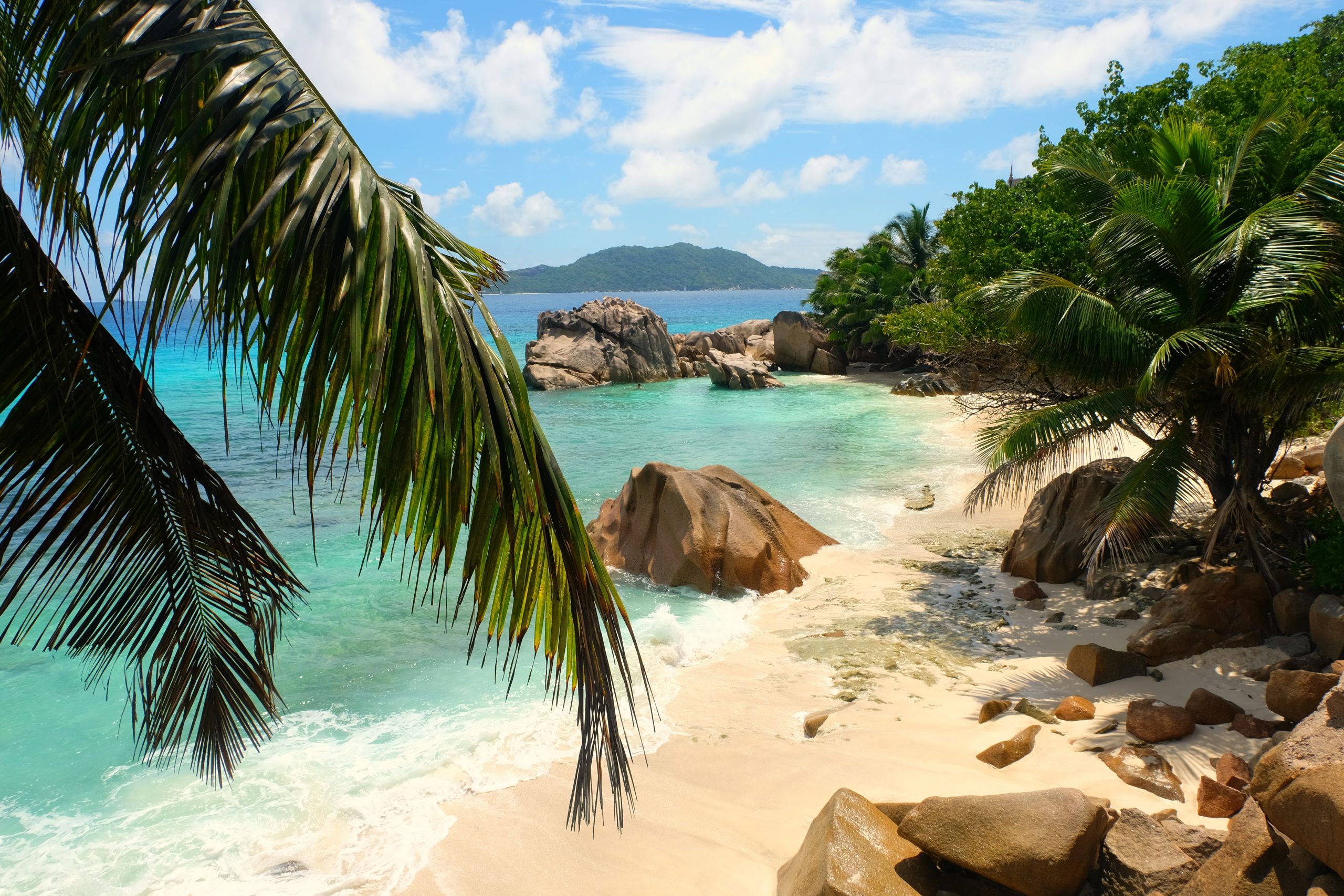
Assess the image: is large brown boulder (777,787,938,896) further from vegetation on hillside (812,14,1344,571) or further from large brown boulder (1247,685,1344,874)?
vegetation on hillside (812,14,1344,571)

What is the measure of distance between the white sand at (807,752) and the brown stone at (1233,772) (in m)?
0.18

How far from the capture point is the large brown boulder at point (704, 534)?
40.4 feet

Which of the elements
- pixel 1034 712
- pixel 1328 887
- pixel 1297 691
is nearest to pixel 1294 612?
pixel 1297 691

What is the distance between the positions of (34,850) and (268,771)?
1636mm

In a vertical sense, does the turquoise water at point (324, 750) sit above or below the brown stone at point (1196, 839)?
below

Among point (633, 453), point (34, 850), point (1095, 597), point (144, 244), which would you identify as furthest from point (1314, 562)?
point (633, 453)

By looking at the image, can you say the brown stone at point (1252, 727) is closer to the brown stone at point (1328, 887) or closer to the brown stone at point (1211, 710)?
the brown stone at point (1211, 710)

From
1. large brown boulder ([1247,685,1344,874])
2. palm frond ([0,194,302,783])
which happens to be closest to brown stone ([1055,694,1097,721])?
large brown boulder ([1247,685,1344,874])

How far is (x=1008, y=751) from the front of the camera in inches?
266

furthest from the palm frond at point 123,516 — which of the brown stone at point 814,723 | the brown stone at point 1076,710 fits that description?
the brown stone at point 1076,710

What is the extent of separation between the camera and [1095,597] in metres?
10.5

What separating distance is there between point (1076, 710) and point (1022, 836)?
9.99ft

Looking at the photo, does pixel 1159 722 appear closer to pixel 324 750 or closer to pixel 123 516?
pixel 123 516

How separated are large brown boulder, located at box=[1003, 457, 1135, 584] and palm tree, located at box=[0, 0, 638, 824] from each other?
392 inches
